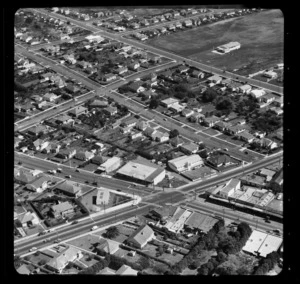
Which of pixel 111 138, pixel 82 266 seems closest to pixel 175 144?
pixel 111 138

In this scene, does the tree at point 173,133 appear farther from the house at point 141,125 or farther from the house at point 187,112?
the house at point 187,112

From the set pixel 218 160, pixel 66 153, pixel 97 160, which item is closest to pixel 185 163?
pixel 218 160

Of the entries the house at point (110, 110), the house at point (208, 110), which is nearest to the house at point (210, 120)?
the house at point (208, 110)

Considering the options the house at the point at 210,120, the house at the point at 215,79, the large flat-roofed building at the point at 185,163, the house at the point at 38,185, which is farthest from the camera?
the house at the point at 215,79

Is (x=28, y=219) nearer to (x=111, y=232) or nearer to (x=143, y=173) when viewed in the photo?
(x=111, y=232)
